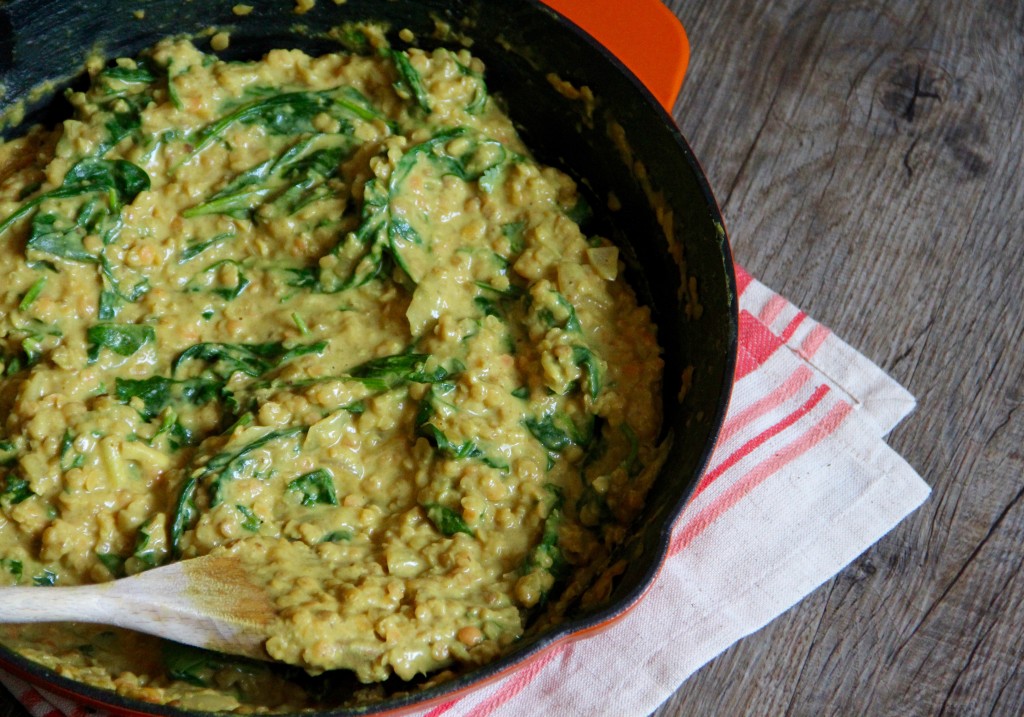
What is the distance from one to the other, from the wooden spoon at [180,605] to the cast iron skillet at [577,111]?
1.11ft

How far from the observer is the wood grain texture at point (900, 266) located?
3242mm

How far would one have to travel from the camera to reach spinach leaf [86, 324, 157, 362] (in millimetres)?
3014

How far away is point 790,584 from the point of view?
3.24 m

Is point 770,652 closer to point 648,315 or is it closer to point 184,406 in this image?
point 648,315

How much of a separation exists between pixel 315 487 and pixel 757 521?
1381mm

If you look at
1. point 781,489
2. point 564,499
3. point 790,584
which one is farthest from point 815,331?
point 564,499

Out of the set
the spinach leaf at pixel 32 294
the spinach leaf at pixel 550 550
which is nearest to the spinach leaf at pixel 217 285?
the spinach leaf at pixel 32 294

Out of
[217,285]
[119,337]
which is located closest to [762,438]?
[217,285]

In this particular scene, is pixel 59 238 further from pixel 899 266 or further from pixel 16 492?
pixel 899 266

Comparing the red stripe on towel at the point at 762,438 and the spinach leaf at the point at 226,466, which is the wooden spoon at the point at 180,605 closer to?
the spinach leaf at the point at 226,466

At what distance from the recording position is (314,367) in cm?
304

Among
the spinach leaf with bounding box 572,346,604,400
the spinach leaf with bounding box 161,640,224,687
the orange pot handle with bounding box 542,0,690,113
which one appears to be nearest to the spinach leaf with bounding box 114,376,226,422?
the spinach leaf with bounding box 161,640,224,687

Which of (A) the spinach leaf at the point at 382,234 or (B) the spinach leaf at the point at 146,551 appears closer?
(B) the spinach leaf at the point at 146,551

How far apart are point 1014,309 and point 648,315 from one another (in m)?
1.43
